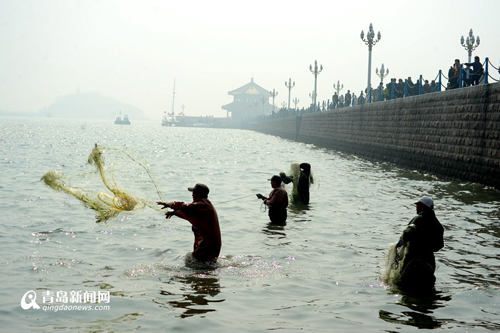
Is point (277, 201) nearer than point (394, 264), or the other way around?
point (394, 264)

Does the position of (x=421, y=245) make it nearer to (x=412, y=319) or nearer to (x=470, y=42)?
(x=412, y=319)

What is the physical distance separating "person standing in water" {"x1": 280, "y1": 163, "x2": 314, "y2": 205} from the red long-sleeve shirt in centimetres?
581

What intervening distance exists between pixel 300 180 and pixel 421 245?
8.09m

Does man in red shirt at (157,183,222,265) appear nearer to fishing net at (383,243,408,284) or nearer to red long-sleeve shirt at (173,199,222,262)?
red long-sleeve shirt at (173,199,222,262)

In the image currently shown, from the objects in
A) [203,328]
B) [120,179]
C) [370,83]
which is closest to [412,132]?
[370,83]

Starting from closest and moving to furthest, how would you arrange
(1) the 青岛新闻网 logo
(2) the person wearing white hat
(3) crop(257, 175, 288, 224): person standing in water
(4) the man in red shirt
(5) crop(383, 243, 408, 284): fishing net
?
(1) the 青岛新闻网 logo < (2) the person wearing white hat < (5) crop(383, 243, 408, 284): fishing net < (4) the man in red shirt < (3) crop(257, 175, 288, 224): person standing in water

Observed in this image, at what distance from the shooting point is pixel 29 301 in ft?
23.5

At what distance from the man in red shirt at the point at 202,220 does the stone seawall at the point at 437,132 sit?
12.2 m

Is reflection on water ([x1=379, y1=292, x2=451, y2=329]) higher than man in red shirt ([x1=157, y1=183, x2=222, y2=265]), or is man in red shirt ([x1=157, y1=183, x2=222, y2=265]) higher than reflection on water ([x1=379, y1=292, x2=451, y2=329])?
man in red shirt ([x1=157, y1=183, x2=222, y2=265])

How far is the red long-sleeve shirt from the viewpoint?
8141 millimetres

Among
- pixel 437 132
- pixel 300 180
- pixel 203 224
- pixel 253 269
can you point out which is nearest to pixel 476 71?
pixel 437 132

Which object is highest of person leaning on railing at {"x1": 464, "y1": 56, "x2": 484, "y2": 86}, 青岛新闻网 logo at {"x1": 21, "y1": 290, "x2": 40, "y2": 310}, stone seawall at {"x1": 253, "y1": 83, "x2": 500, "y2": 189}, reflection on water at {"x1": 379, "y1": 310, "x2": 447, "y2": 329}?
person leaning on railing at {"x1": 464, "y1": 56, "x2": 484, "y2": 86}

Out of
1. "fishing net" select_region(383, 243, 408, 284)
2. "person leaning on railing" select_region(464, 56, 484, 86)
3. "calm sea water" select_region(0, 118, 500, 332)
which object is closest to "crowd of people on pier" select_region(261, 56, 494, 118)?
"person leaning on railing" select_region(464, 56, 484, 86)

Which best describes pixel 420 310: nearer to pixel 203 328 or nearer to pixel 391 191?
pixel 203 328
